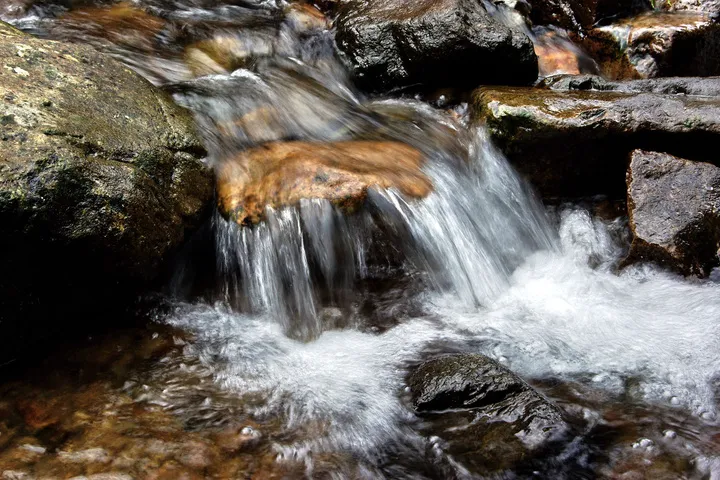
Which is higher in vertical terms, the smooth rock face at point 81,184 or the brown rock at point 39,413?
the smooth rock face at point 81,184

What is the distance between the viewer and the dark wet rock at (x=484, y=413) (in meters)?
2.76

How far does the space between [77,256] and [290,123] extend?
264 centimetres

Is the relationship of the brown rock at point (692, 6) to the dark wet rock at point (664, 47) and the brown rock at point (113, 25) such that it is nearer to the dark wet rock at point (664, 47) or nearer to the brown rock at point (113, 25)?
the dark wet rock at point (664, 47)

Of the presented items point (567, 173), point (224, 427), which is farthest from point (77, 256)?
point (567, 173)

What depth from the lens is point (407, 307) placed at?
4.29 meters

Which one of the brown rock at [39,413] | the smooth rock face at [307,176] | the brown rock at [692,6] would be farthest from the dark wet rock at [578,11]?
the brown rock at [39,413]

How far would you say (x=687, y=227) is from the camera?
4.43 metres

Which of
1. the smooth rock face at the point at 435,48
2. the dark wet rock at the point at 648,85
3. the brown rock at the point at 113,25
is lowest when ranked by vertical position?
the dark wet rock at the point at 648,85

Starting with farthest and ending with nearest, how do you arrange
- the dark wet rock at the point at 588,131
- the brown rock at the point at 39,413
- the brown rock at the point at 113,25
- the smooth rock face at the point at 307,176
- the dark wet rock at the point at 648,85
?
the brown rock at the point at 113,25 < the dark wet rock at the point at 648,85 < the dark wet rock at the point at 588,131 < the smooth rock face at the point at 307,176 < the brown rock at the point at 39,413

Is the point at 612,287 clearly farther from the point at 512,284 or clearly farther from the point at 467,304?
the point at 467,304

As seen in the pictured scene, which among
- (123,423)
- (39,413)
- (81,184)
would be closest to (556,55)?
(81,184)

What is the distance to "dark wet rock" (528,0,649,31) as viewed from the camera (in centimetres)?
815

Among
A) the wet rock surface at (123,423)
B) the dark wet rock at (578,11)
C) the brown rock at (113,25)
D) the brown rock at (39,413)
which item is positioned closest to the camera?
the wet rock surface at (123,423)

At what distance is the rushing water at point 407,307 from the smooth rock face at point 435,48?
491 millimetres
